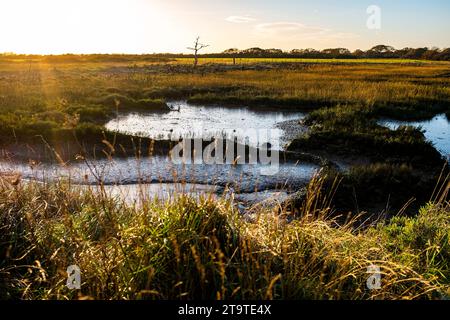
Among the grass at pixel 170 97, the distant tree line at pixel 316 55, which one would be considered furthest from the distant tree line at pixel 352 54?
the grass at pixel 170 97

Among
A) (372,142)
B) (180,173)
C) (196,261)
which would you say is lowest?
(180,173)

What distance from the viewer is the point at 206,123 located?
21.9 meters

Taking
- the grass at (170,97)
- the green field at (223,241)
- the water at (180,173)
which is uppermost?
the grass at (170,97)

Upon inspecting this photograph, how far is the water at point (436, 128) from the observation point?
705 inches

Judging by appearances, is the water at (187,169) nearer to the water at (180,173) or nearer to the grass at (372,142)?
the water at (180,173)

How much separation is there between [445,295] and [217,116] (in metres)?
20.7

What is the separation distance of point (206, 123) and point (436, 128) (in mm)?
12686

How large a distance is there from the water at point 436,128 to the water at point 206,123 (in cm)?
552

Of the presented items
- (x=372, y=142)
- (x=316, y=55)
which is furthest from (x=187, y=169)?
(x=316, y=55)

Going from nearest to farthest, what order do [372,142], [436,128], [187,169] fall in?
[187,169], [372,142], [436,128]

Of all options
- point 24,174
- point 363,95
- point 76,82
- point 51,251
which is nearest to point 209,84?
point 76,82

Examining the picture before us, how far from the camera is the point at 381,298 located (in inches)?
156

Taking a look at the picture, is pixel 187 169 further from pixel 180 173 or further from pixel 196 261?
pixel 196 261

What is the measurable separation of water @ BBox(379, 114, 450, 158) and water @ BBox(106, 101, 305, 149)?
5517mm
